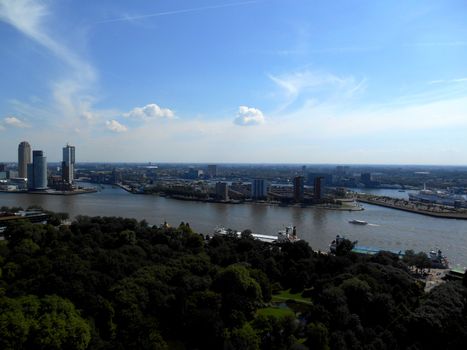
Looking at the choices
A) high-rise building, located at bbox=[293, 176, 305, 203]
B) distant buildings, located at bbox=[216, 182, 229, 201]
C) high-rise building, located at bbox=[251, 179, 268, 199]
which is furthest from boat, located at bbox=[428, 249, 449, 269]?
high-rise building, located at bbox=[251, 179, 268, 199]

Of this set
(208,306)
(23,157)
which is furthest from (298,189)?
(23,157)

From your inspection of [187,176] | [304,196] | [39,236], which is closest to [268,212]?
[304,196]

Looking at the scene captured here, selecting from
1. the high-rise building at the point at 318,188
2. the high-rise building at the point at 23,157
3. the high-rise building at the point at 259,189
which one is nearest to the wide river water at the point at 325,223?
the high-rise building at the point at 318,188

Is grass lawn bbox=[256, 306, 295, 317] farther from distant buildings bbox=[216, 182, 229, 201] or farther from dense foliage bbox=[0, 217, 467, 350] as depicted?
distant buildings bbox=[216, 182, 229, 201]

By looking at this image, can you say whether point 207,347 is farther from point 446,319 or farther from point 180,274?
point 446,319

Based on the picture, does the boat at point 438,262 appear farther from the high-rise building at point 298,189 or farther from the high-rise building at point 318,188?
the high-rise building at point 298,189

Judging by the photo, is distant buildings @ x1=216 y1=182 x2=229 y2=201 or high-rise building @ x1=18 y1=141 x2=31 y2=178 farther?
high-rise building @ x1=18 y1=141 x2=31 y2=178

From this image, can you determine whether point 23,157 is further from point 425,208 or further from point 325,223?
point 425,208
